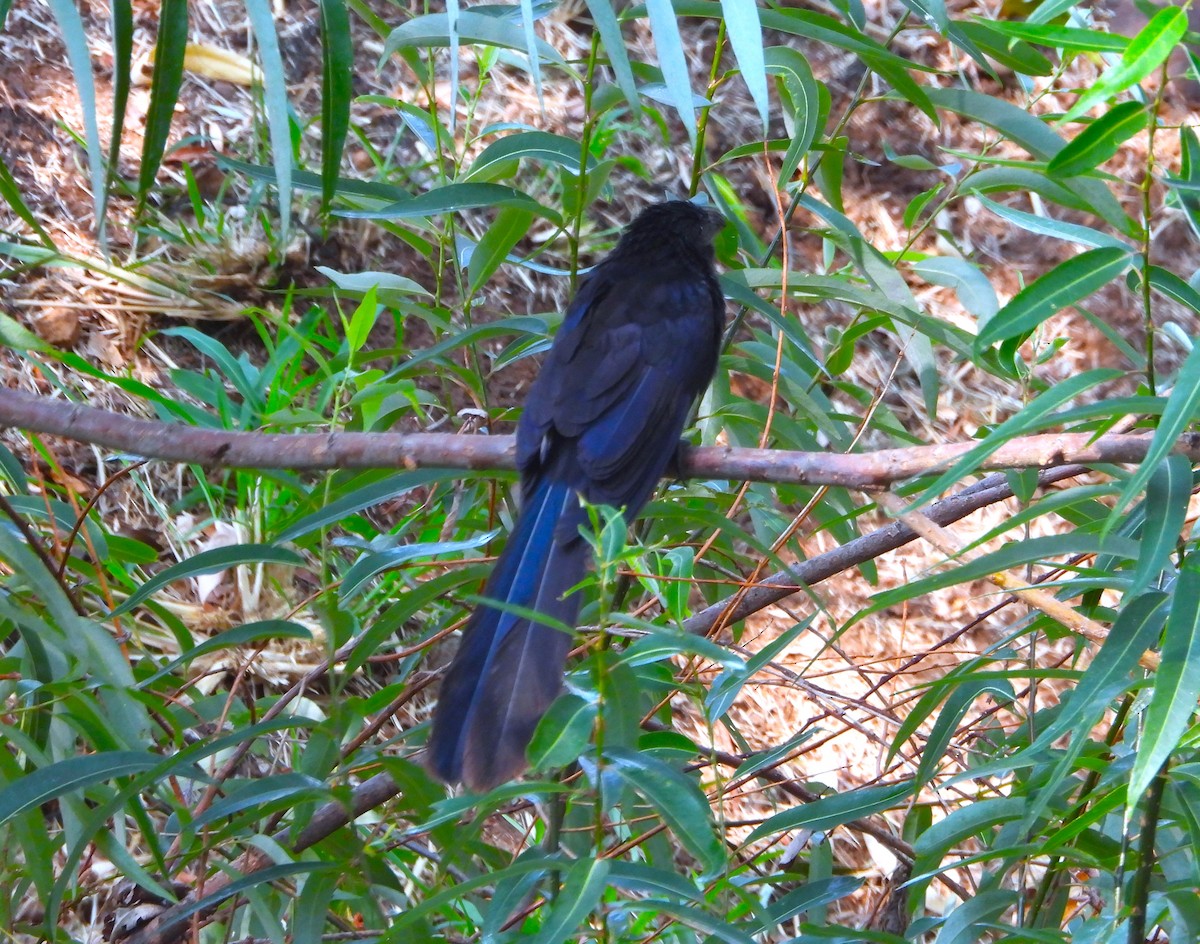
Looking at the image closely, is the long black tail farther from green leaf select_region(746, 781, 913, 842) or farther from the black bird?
green leaf select_region(746, 781, 913, 842)

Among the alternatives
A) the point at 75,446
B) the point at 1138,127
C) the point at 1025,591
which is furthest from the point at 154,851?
the point at 75,446

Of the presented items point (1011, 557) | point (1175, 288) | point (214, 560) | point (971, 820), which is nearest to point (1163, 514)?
point (1011, 557)

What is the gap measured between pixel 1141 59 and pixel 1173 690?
68 cm

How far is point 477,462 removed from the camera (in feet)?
6.21

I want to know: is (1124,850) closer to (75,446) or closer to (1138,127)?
(1138,127)

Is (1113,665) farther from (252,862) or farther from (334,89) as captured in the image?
(252,862)

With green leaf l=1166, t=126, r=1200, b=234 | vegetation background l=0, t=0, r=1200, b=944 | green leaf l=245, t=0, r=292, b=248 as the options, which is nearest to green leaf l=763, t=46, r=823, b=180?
vegetation background l=0, t=0, r=1200, b=944

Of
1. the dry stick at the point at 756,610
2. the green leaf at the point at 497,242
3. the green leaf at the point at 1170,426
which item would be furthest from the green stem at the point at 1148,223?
the green leaf at the point at 497,242

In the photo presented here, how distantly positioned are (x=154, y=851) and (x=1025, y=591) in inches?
53.7

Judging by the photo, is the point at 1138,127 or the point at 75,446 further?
the point at 75,446

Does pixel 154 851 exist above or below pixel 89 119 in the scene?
below

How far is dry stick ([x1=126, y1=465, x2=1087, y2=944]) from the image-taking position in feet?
6.32

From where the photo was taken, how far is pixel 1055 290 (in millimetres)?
1486

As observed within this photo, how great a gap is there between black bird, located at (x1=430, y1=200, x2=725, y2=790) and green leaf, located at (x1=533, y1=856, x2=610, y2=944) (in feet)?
1.00
